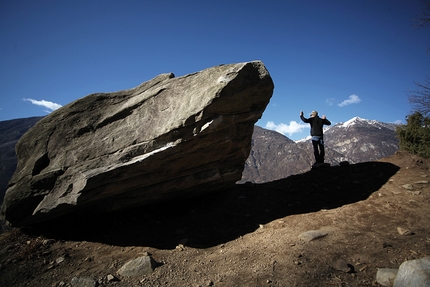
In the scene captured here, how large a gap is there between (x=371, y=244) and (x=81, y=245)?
9.44 meters

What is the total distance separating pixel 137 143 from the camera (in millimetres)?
7574

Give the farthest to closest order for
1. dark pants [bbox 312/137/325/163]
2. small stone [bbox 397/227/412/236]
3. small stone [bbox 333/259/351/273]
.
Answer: dark pants [bbox 312/137/325/163], small stone [bbox 397/227/412/236], small stone [bbox 333/259/351/273]

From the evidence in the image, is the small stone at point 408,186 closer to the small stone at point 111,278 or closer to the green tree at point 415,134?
the green tree at point 415,134

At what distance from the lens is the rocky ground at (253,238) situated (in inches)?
208

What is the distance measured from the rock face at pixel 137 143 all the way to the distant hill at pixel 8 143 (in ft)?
228

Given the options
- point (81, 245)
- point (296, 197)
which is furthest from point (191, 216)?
point (296, 197)

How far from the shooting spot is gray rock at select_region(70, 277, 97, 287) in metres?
5.61

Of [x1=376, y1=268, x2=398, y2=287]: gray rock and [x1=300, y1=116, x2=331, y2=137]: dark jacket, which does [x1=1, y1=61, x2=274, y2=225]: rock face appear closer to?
[x1=376, y1=268, x2=398, y2=287]: gray rock

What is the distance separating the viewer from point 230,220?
8.95 m

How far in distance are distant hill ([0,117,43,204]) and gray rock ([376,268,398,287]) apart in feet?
260

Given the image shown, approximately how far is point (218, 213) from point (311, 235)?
13.4 ft

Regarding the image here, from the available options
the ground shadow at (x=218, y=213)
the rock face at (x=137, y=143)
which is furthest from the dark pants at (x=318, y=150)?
the rock face at (x=137, y=143)

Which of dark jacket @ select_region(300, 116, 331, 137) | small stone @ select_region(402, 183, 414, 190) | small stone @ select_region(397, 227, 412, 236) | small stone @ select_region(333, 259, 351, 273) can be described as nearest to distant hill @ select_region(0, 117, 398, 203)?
dark jacket @ select_region(300, 116, 331, 137)

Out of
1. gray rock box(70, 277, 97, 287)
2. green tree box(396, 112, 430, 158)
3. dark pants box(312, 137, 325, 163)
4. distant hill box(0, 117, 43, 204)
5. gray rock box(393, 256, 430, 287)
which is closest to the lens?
gray rock box(393, 256, 430, 287)
